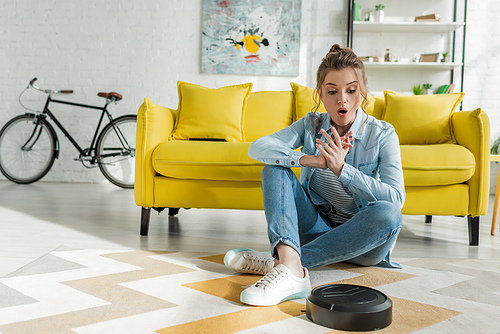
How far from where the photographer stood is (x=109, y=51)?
172 inches

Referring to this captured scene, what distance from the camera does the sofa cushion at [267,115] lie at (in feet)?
8.18

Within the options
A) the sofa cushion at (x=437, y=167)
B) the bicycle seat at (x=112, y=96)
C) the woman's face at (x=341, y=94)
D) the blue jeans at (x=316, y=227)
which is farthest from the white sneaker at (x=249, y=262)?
the bicycle seat at (x=112, y=96)

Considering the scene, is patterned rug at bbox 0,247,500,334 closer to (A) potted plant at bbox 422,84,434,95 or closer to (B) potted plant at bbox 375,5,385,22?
(A) potted plant at bbox 422,84,434,95

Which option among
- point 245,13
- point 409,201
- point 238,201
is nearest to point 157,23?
point 245,13

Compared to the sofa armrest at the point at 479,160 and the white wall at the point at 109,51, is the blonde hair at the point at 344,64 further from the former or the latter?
the white wall at the point at 109,51

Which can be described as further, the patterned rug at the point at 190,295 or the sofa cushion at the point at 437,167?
the sofa cushion at the point at 437,167

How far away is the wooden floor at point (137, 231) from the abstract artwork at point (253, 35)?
1910 mm

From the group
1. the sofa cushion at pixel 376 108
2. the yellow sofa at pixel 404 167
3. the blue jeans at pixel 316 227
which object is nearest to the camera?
the blue jeans at pixel 316 227

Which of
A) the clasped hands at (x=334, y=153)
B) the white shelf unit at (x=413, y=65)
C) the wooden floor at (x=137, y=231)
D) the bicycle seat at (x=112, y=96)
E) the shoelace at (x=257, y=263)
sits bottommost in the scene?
the wooden floor at (x=137, y=231)

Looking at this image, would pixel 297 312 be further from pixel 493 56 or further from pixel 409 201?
pixel 493 56

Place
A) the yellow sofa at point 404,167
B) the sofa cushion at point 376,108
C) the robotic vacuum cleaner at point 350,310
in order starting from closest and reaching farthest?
1. the robotic vacuum cleaner at point 350,310
2. the yellow sofa at point 404,167
3. the sofa cushion at point 376,108

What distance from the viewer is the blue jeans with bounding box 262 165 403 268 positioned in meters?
1.24

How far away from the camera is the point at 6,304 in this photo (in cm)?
108

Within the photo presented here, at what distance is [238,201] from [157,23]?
9.86 ft
